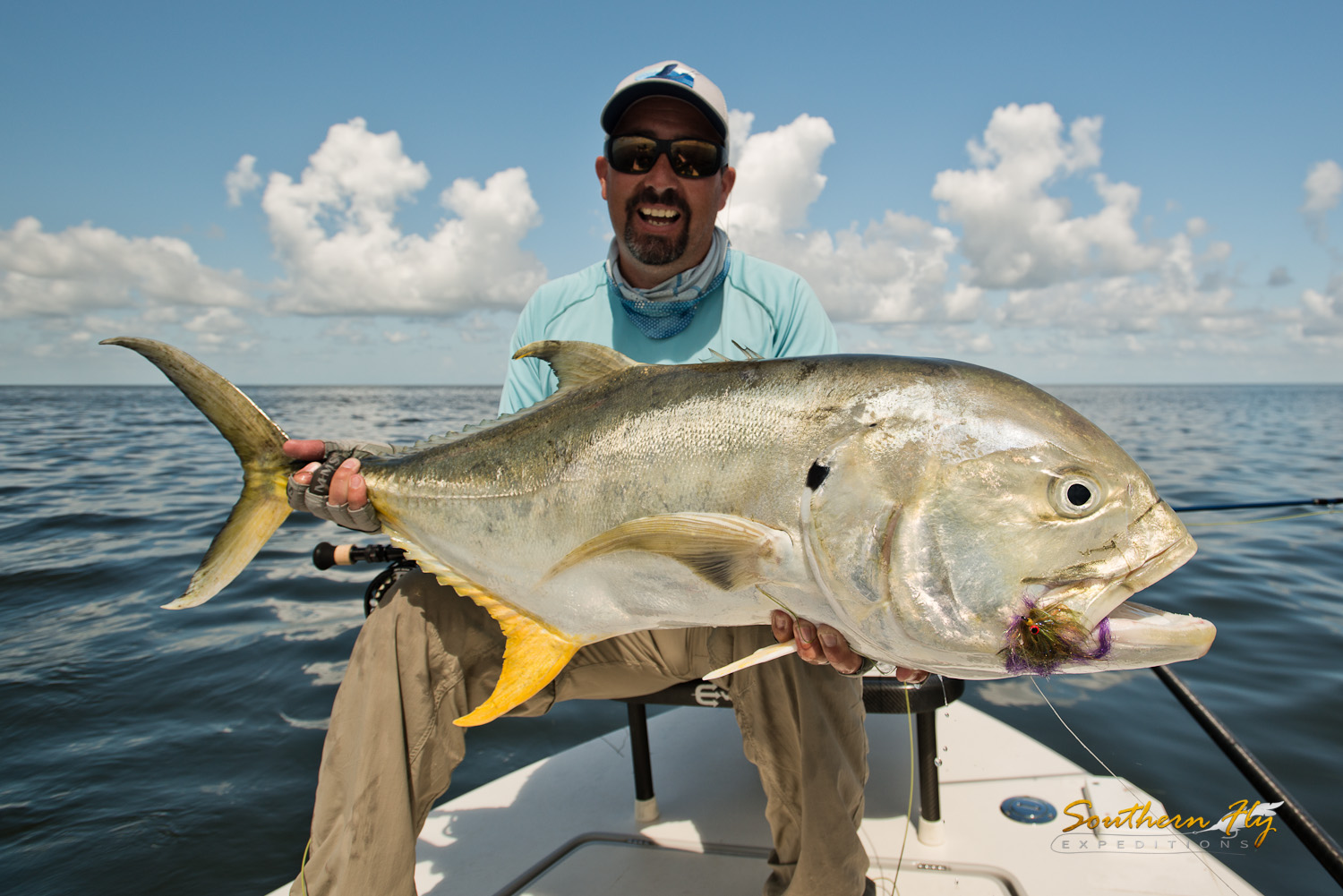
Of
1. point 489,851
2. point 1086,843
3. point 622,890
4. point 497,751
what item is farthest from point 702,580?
point 497,751

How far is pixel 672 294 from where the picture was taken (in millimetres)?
2627

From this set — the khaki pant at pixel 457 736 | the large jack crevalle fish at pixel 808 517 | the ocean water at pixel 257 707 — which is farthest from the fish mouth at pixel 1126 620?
the ocean water at pixel 257 707

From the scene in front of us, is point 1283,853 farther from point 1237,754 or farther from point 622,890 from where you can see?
point 622,890

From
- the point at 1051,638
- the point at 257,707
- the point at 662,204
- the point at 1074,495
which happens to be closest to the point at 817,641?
the point at 1051,638

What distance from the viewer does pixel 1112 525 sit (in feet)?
4.12

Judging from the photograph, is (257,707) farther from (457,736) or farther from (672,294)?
(672,294)

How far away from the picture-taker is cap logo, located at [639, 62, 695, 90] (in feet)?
8.65

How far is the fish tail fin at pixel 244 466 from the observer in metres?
1.94

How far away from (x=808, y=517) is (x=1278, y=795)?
1.77 m

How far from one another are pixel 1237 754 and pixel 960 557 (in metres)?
1.71

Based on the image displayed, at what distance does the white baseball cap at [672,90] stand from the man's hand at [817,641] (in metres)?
1.98
